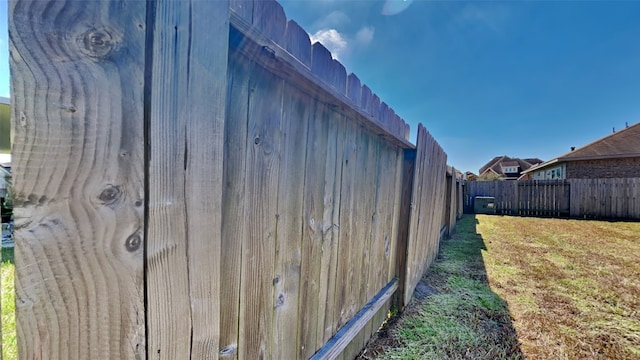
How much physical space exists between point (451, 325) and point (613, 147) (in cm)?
1717

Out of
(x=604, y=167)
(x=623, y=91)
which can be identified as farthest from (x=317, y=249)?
(x=623, y=91)

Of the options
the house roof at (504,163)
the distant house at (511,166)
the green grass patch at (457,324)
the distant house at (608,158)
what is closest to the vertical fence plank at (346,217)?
the green grass patch at (457,324)

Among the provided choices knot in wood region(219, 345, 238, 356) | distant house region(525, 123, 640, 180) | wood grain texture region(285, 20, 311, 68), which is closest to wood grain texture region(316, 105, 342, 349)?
wood grain texture region(285, 20, 311, 68)

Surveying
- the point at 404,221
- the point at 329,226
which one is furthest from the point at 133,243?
the point at 404,221

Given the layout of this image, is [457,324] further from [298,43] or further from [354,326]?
[298,43]

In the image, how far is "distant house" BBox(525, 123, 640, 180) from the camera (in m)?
11.9

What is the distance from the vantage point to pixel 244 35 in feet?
2.52

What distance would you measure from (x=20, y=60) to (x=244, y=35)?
1.64 ft

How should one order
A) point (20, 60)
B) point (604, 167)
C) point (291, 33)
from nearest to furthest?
point (20, 60) → point (291, 33) → point (604, 167)

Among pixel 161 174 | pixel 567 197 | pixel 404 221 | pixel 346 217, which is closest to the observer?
pixel 161 174

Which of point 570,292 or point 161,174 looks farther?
point 570,292

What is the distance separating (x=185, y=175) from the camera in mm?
626

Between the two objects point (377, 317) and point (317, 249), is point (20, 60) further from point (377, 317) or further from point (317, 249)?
point (377, 317)

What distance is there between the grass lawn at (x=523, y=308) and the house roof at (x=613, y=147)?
10837 mm
